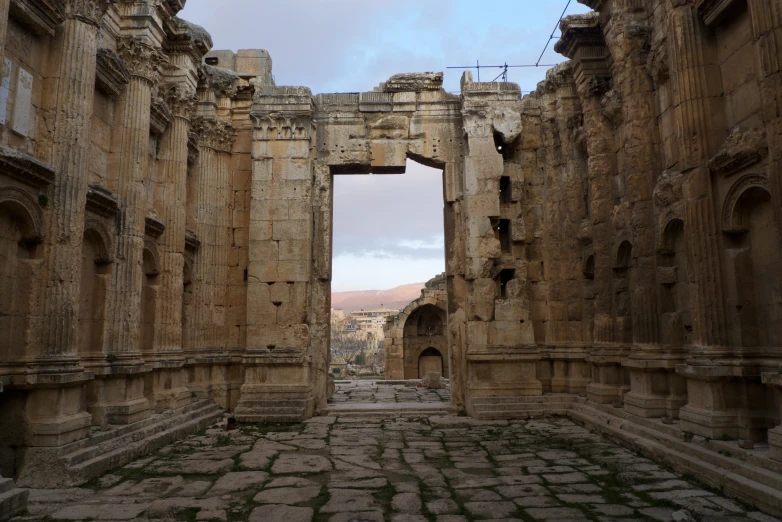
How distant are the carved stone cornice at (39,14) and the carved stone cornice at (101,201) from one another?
2.06 metres

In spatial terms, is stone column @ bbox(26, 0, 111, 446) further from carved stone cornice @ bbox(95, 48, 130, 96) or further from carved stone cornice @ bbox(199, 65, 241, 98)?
carved stone cornice @ bbox(199, 65, 241, 98)

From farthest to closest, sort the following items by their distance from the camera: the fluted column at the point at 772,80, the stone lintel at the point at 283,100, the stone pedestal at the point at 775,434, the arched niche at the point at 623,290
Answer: the stone lintel at the point at 283,100 → the arched niche at the point at 623,290 → the fluted column at the point at 772,80 → the stone pedestal at the point at 775,434

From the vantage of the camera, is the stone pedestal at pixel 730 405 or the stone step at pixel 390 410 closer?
the stone pedestal at pixel 730 405

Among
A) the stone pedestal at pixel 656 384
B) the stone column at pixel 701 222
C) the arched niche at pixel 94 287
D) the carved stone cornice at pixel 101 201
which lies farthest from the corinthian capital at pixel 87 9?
the stone pedestal at pixel 656 384

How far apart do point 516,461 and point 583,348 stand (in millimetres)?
4601

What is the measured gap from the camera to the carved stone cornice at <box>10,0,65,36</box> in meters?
6.47

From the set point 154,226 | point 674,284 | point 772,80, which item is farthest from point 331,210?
point 772,80


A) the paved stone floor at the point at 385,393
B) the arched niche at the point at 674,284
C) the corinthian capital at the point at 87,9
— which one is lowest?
the paved stone floor at the point at 385,393

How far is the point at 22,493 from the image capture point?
5.24 meters

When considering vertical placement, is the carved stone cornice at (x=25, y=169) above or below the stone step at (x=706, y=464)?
above

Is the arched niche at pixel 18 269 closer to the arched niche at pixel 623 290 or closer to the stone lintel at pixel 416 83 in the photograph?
the stone lintel at pixel 416 83

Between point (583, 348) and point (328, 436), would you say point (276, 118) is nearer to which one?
point (328, 436)

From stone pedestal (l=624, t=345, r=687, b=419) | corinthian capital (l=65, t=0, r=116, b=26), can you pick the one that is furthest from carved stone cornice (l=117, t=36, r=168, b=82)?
stone pedestal (l=624, t=345, r=687, b=419)

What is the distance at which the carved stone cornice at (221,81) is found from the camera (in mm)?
12220
